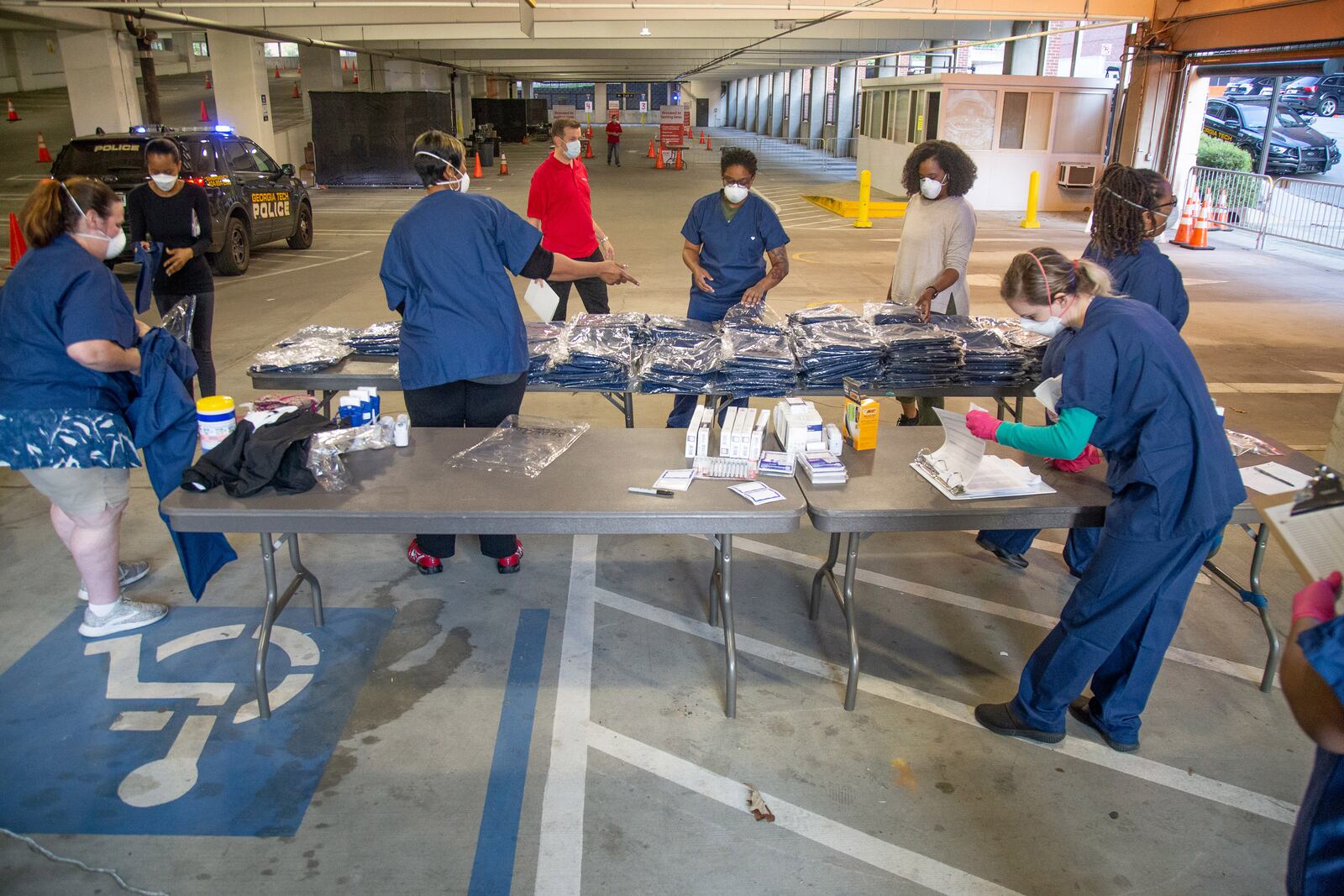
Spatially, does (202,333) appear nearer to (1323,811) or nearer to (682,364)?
(682,364)

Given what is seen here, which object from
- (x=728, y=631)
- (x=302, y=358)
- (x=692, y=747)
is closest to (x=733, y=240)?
(x=302, y=358)

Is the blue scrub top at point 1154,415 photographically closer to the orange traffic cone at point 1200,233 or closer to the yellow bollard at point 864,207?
the orange traffic cone at point 1200,233

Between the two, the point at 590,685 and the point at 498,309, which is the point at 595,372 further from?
the point at 590,685

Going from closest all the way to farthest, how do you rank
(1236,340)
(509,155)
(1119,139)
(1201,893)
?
(1201,893) < (1236,340) < (1119,139) < (509,155)

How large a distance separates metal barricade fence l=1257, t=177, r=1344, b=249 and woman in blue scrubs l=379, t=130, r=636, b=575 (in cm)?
1422

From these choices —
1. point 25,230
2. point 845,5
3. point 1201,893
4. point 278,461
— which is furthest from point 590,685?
point 845,5

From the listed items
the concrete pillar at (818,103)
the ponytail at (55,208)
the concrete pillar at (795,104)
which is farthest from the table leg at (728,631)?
the concrete pillar at (795,104)

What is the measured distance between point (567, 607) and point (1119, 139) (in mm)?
14349

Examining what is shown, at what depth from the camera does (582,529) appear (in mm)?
2904

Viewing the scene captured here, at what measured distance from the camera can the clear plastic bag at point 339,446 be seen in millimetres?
3115

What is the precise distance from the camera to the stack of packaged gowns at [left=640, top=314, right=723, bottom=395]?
427 cm

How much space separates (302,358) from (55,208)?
4.48 feet

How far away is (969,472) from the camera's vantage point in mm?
3068

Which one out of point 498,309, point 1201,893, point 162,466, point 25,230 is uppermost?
point 25,230
